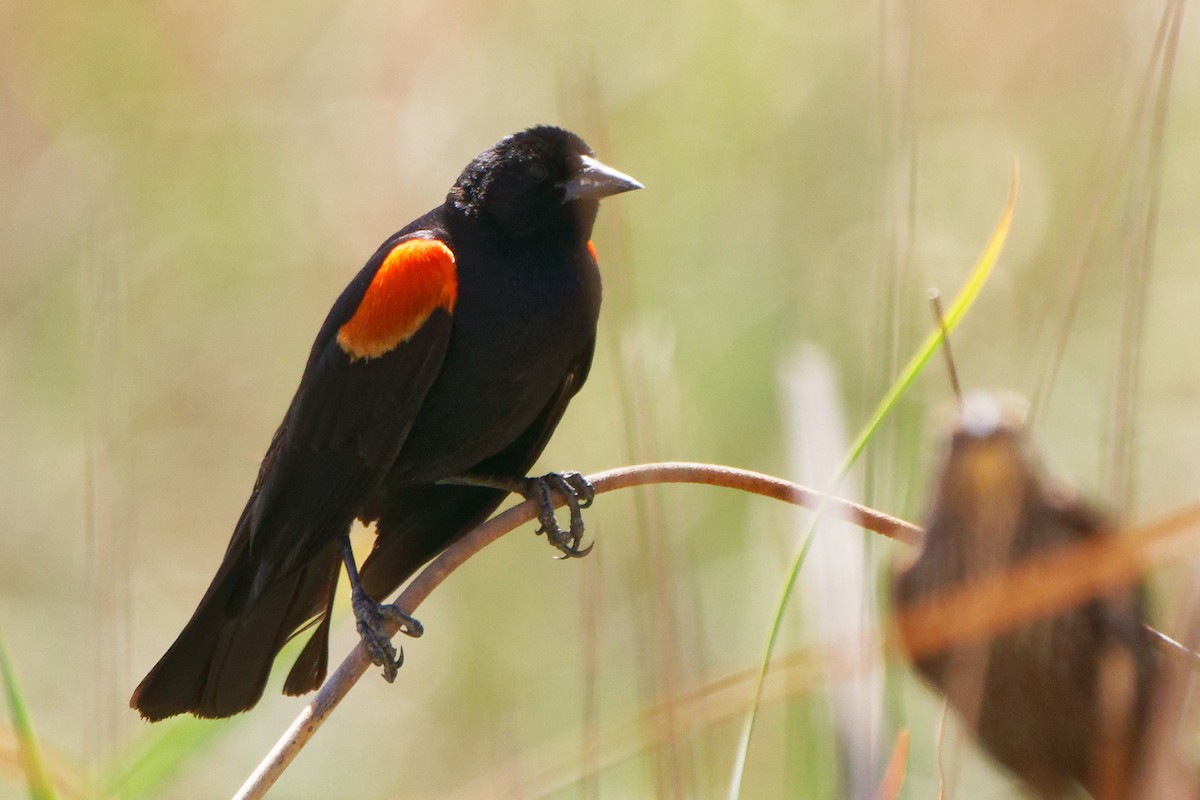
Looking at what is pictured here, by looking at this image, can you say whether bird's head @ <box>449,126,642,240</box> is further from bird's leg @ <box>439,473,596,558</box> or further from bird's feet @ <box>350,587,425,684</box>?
bird's feet @ <box>350,587,425,684</box>

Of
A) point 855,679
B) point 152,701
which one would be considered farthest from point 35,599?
point 855,679

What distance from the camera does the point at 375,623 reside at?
2307 millimetres

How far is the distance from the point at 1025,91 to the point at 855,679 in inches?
128

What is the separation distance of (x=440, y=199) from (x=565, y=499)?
1.96m

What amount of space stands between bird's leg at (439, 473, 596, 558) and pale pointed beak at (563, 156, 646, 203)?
0.52 m

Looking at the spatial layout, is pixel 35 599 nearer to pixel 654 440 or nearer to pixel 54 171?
pixel 54 171

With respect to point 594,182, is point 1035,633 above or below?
below

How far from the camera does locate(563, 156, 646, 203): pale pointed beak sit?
95.2 inches

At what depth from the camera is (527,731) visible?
11.2 feet

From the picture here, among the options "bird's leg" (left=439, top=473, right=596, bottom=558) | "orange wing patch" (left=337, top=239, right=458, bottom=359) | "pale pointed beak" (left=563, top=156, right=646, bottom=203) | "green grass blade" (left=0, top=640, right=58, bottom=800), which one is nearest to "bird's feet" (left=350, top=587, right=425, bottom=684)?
"bird's leg" (left=439, top=473, right=596, bottom=558)

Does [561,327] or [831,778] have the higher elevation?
[561,327]

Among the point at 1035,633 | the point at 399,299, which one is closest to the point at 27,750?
the point at 1035,633

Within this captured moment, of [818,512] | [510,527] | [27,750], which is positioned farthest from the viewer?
[510,527]

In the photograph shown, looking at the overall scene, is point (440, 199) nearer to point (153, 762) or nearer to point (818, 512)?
point (153, 762)
